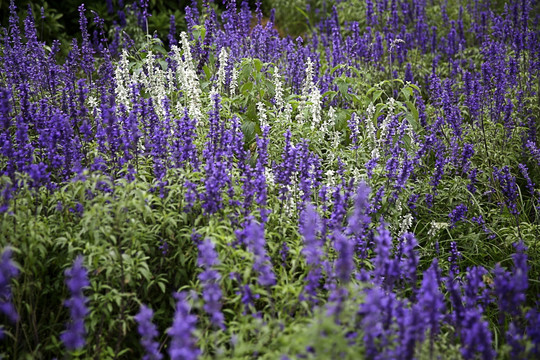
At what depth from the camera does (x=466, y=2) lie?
35.9ft

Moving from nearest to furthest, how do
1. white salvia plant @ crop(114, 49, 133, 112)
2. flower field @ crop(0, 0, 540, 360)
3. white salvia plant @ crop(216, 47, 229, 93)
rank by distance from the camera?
flower field @ crop(0, 0, 540, 360), white salvia plant @ crop(114, 49, 133, 112), white salvia plant @ crop(216, 47, 229, 93)

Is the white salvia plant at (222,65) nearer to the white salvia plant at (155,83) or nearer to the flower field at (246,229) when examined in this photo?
the flower field at (246,229)

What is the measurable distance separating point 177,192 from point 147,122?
100cm

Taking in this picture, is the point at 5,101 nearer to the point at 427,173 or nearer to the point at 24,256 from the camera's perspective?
the point at 24,256

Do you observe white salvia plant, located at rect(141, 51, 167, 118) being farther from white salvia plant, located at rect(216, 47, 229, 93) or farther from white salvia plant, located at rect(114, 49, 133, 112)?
white salvia plant, located at rect(216, 47, 229, 93)

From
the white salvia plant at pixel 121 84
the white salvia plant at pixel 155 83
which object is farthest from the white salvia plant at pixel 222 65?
the white salvia plant at pixel 121 84

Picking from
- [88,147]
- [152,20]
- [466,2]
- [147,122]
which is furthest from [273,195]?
[466,2]

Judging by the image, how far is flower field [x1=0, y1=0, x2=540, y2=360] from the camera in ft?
8.84

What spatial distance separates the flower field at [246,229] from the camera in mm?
2695

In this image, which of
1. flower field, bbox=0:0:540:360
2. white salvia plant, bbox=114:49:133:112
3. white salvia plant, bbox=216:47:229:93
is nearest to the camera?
flower field, bbox=0:0:540:360

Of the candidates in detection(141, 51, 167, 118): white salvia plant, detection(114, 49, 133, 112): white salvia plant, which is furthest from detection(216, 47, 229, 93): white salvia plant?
detection(114, 49, 133, 112): white salvia plant

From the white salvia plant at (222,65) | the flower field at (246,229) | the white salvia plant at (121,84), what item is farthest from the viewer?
the white salvia plant at (222,65)

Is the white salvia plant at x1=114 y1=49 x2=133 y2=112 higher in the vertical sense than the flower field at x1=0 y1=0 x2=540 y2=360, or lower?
higher

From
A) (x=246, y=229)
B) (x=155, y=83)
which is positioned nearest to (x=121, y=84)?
(x=155, y=83)
